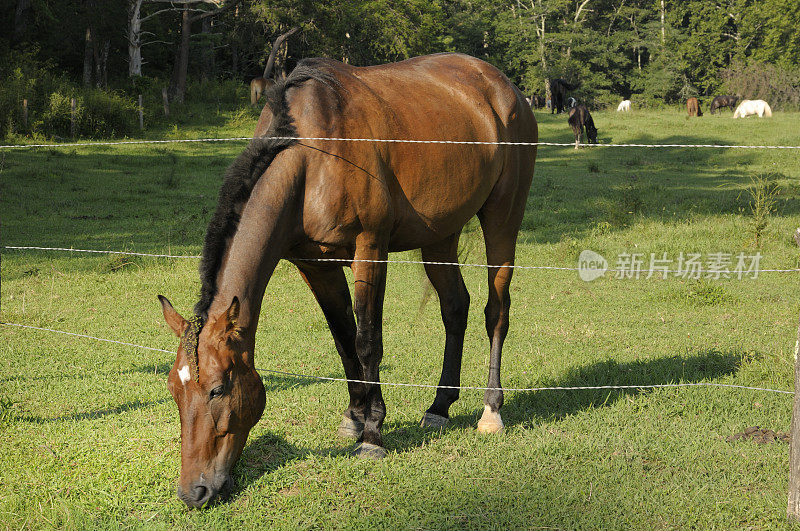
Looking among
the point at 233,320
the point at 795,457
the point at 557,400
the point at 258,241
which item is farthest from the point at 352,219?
the point at 795,457

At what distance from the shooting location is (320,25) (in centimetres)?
2981

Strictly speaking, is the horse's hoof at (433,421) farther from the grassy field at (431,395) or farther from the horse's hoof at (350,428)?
the horse's hoof at (350,428)

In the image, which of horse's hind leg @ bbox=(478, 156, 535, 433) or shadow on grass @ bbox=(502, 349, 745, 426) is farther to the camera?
horse's hind leg @ bbox=(478, 156, 535, 433)

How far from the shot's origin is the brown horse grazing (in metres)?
3.34

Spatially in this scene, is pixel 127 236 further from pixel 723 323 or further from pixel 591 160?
pixel 591 160

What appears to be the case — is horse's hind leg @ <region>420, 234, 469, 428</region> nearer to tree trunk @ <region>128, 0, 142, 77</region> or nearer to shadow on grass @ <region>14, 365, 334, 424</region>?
shadow on grass @ <region>14, 365, 334, 424</region>

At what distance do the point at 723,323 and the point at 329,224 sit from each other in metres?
5.07

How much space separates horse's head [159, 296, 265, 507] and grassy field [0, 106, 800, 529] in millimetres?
278

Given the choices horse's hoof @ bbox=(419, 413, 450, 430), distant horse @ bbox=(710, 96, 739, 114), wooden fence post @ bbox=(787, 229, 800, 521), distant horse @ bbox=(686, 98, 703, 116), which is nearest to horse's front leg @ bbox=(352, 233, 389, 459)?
horse's hoof @ bbox=(419, 413, 450, 430)

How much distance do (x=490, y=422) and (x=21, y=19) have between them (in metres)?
25.3

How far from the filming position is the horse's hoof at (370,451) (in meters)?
4.18

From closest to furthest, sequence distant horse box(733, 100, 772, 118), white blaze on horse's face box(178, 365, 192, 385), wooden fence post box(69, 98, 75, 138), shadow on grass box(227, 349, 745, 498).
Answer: white blaze on horse's face box(178, 365, 192, 385)
shadow on grass box(227, 349, 745, 498)
wooden fence post box(69, 98, 75, 138)
distant horse box(733, 100, 772, 118)

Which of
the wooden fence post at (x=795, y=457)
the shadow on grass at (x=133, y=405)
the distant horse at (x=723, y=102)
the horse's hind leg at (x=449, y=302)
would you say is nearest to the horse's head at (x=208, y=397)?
the shadow on grass at (x=133, y=405)

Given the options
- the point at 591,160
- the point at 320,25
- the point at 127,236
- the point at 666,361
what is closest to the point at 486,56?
the point at 320,25
